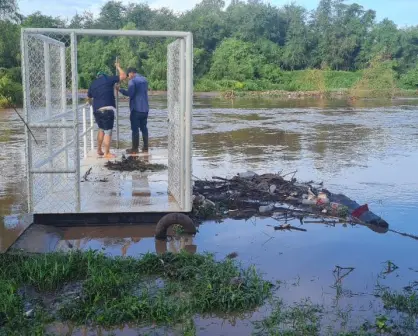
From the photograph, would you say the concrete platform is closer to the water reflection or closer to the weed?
the water reflection

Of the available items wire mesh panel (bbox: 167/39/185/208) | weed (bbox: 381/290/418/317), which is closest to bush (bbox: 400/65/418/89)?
wire mesh panel (bbox: 167/39/185/208)

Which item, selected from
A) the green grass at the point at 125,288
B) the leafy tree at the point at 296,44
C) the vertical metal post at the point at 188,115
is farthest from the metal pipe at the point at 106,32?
the leafy tree at the point at 296,44

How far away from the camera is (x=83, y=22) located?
71.8m

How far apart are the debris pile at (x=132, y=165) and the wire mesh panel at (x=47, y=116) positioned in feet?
4.45

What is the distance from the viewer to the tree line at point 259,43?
174 feet

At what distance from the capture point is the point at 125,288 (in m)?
5.15

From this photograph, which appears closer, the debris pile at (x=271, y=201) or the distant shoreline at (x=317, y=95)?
the debris pile at (x=271, y=201)

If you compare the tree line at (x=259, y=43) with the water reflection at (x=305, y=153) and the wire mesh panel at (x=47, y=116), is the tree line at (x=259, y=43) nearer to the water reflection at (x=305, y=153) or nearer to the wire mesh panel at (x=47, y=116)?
the water reflection at (x=305, y=153)

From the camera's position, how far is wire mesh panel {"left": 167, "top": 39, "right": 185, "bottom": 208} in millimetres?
7406

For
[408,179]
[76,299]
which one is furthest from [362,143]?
[76,299]

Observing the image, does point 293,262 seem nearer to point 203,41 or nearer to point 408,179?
point 408,179

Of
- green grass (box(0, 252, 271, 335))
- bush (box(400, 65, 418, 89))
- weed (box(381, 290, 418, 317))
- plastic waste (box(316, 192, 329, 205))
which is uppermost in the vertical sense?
bush (box(400, 65, 418, 89))

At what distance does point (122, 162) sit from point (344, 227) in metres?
4.79

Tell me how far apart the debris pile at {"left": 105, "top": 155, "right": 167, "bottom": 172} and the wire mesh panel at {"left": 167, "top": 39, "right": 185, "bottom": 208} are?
208 cm
